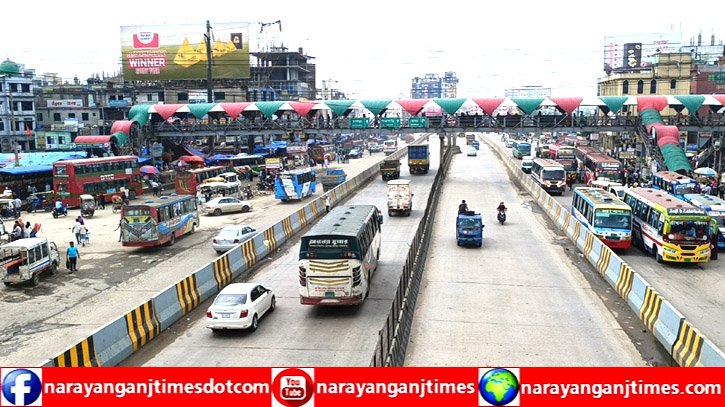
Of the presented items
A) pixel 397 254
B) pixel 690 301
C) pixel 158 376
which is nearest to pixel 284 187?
pixel 397 254

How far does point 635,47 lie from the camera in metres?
130

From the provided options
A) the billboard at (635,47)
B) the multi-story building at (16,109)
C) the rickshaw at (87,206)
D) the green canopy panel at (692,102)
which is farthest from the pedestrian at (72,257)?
the billboard at (635,47)

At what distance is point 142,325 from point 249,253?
1077cm

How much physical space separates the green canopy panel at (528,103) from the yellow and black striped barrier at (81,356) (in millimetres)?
57157

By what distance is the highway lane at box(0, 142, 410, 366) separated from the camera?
20016 mm

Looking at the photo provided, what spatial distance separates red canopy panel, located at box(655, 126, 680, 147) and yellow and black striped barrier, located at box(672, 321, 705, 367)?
148ft

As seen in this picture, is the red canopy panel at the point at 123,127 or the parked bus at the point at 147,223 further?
the red canopy panel at the point at 123,127

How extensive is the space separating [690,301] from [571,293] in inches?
171

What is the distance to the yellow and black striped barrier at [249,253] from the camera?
29.0m

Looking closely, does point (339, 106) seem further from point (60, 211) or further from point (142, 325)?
point (142, 325)

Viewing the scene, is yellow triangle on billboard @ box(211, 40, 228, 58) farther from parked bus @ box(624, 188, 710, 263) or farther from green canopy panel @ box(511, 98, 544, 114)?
parked bus @ box(624, 188, 710, 263)

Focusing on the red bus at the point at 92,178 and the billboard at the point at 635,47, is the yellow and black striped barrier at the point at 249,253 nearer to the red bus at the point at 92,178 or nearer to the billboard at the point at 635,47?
the red bus at the point at 92,178

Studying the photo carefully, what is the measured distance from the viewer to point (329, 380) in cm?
783

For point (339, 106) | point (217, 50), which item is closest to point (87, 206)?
point (339, 106)
